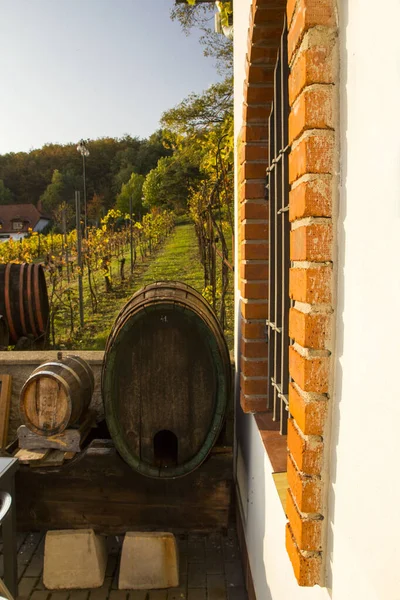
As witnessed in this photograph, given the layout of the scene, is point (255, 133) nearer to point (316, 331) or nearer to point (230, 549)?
point (316, 331)

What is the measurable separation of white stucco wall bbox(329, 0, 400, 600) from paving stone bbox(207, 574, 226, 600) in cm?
188

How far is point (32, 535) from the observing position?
3443mm

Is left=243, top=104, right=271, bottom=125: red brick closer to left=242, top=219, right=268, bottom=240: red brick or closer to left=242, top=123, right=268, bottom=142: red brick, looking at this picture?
left=242, top=123, right=268, bottom=142: red brick

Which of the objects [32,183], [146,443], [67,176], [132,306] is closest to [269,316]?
[132,306]

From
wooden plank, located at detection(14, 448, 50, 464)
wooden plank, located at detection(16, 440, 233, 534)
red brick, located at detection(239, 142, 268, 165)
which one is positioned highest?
red brick, located at detection(239, 142, 268, 165)

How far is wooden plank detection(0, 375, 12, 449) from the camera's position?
375 cm

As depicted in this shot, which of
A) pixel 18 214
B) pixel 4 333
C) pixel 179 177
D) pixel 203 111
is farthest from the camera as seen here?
pixel 18 214

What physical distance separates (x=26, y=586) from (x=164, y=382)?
146 centimetres

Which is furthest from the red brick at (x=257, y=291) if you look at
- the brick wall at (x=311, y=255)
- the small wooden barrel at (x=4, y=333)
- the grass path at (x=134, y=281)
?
the grass path at (x=134, y=281)

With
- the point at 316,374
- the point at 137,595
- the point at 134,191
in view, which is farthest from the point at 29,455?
the point at 134,191

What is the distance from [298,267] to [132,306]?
1730 mm

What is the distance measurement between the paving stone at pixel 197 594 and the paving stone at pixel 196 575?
0.04 metres

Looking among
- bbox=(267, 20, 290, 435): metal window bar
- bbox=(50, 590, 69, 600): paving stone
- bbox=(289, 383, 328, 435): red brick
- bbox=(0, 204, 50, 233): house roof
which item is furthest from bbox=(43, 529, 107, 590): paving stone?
bbox=(0, 204, 50, 233): house roof

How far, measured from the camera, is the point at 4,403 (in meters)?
3.78
